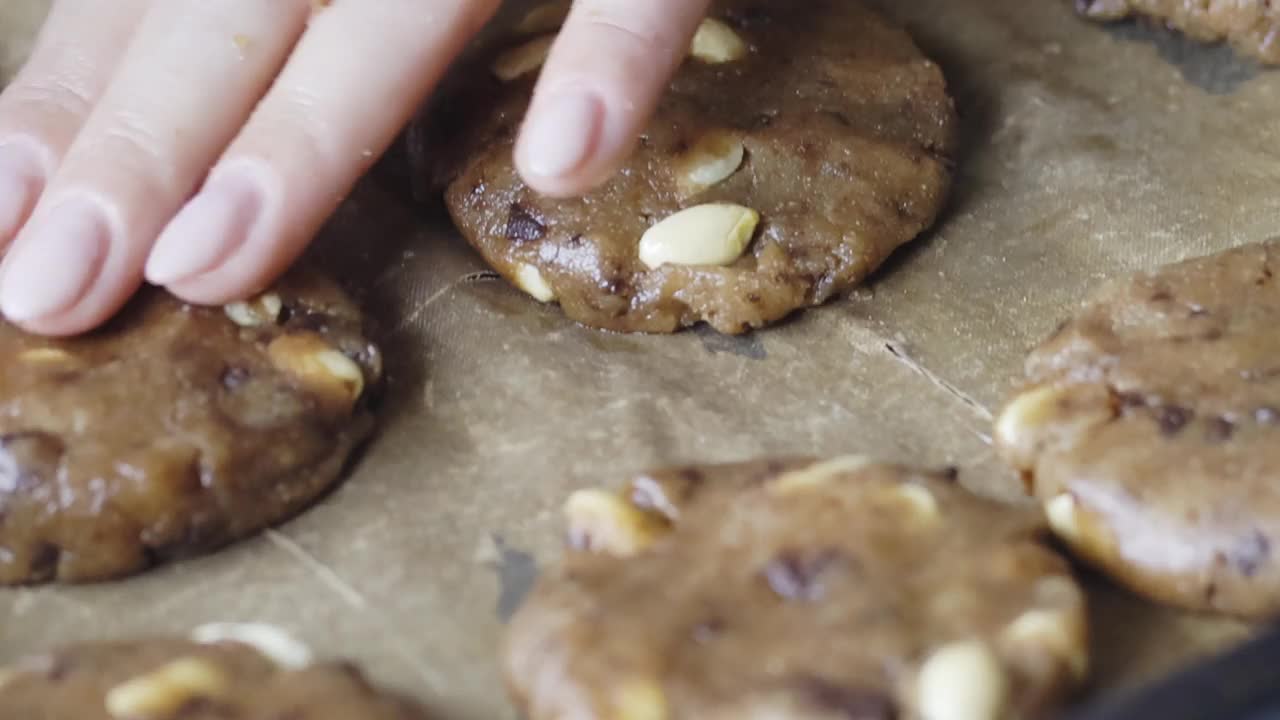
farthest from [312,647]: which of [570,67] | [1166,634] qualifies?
[1166,634]

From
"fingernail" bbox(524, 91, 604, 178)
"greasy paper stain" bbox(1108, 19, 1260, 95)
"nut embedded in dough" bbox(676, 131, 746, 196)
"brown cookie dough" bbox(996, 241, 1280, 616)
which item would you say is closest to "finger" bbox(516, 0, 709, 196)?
"fingernail" bbox(524, 91, 604, 178)

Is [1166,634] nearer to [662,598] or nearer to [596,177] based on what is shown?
[662,598]

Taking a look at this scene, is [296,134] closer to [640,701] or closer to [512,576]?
[512,576]

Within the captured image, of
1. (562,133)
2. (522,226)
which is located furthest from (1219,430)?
(522,226)

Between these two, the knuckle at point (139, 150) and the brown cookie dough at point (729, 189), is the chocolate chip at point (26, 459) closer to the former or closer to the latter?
the knuckle at point (139, 150)

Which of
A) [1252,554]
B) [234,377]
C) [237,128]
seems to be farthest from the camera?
[237,128]

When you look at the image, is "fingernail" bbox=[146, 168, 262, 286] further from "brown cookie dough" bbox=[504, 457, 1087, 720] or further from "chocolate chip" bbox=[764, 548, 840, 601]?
"chocolate chip" bbox=[764, 548, 840, 601]
